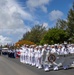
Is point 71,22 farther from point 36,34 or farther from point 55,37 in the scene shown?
point 36,34

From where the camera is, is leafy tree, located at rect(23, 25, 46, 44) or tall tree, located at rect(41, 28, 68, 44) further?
leafy tree, located at rect(23, 25, 46, 44)

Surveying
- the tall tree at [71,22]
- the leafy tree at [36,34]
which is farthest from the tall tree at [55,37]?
the leafy tree at [36,34]

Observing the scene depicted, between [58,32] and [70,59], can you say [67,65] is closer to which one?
[70,59]

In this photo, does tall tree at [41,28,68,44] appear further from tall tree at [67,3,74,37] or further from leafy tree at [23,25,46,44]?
leafy tree at [23,25,46,44]

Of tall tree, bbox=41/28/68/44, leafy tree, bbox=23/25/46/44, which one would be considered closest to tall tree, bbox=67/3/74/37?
tall tree, bbox=41/28/68/44

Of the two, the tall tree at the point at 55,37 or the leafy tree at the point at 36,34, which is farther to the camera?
the leafy tree at the point at 36,34

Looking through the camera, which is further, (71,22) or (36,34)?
(36,34)

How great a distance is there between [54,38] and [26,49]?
42.7 m

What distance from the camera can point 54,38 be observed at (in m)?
73.7

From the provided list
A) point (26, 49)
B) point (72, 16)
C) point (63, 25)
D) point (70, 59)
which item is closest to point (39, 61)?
point (70, 59)

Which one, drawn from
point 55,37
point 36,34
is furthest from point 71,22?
point 36,34

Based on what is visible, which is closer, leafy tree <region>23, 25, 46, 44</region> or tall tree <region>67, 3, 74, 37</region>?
tall tree <region>67, 3, 74, 37</region>

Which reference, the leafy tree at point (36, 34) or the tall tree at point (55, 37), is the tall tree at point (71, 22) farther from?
the leafy tree at point (36, 34)

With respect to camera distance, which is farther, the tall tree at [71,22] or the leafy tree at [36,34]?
the leafy tree at [36,34]
